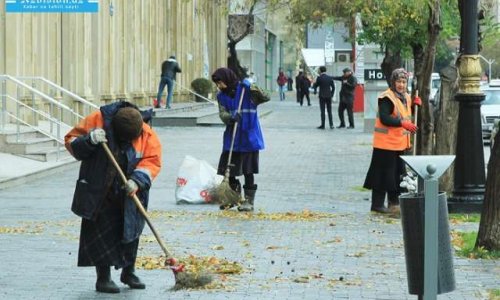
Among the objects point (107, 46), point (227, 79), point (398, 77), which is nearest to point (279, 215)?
point (227, 79)

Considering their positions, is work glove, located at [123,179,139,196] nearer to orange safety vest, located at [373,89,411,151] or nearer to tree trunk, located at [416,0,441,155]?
orange safety vest, located at [373,89,411,151]

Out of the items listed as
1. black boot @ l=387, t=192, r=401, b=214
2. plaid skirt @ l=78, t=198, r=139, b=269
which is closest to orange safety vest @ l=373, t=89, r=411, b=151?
black boot @ l=387, t=192, r=401, b=214

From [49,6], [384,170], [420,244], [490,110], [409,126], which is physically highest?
[49,6]

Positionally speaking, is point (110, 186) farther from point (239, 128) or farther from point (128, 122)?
point (239, 128)

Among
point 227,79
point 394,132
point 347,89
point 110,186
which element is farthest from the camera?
point 347,89

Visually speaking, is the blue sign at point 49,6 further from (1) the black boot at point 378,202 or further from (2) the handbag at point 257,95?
(1) the black boot at point 378,202

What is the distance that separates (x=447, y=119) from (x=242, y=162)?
2.96 metres

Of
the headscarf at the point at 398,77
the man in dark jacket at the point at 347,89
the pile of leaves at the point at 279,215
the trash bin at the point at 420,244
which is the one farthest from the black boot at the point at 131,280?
the man in dark jacket at the point at 347,89

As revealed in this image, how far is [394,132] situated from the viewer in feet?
52.0

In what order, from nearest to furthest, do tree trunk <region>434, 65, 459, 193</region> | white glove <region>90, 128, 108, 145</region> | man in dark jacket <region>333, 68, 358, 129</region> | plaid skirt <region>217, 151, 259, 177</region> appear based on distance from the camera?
white glove <region>90, 128, 108, 145</region>
plaid skirt <region>217, 151, 259, 177</region>
tree trunk <region>434, 65, 459, 193</region>
man in dark jacket <region>333, 68, 358, 129</region>

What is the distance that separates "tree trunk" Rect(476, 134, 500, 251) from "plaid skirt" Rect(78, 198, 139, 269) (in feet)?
11.1

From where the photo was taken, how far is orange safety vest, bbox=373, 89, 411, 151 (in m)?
15.8

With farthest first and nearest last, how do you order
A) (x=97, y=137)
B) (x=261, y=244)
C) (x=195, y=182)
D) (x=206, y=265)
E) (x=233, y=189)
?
(x=195, y=182) → (x=233, y=189) → (x=261, y=244) → (x=206, y=265) → (x=97, y=137)

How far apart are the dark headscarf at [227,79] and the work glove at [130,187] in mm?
5979
